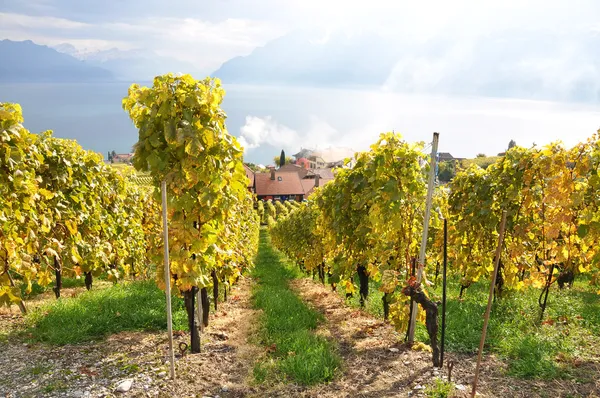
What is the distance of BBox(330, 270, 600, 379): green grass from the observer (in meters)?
4.50

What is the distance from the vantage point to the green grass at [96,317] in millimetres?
5410

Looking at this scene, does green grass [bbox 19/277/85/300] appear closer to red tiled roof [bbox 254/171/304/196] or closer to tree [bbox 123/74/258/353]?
tree [bbox 123/74/258/353]

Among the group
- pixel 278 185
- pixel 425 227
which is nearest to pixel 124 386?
pixel 425 227

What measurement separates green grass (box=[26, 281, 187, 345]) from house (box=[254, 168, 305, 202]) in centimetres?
5445

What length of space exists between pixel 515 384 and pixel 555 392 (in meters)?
0.36

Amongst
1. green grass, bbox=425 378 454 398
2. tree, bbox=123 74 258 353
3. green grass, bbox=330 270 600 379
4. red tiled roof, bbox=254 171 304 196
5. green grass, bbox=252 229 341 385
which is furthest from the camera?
red tiled roof, bbox=254 171 304 196

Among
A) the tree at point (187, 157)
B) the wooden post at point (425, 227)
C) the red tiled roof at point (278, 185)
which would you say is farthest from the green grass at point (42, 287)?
the red tiled roof at point (278, 185)

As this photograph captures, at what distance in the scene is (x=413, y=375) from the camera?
4.23m

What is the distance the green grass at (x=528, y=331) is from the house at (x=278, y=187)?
178 feet

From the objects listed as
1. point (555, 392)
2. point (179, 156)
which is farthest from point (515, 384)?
point (179, 156)

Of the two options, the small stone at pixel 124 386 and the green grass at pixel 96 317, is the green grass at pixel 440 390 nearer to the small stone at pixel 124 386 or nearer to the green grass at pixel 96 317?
the small stone at pixel 124 386

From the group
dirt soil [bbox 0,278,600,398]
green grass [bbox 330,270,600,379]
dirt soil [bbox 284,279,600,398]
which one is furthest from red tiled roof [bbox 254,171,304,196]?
dirt soil [bbox 284,279,600,398]

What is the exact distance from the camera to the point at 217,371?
4.45 meters

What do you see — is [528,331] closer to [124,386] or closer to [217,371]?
[217,371]
